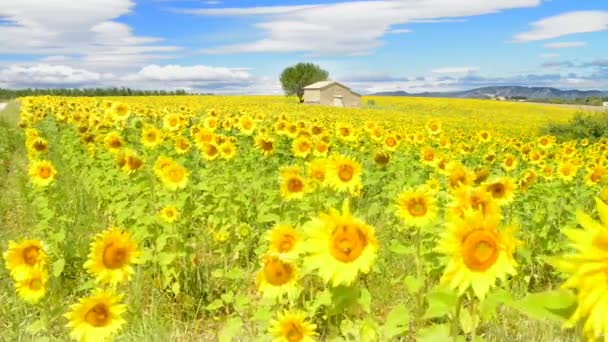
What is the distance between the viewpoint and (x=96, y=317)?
2.57m

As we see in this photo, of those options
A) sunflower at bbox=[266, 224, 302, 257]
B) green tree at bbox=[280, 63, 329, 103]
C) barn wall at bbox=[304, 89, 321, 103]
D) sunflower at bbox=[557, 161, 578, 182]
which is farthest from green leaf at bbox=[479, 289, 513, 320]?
green tree at bbox=[280, 63, 329, 103]

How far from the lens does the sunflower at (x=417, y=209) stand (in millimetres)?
3461

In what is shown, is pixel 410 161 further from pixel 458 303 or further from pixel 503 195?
pixel 458 303

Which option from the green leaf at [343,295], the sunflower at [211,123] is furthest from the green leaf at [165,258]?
the sunflower at [211,123]


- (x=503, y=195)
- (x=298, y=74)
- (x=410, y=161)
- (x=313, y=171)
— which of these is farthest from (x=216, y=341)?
(x=298, y=74)

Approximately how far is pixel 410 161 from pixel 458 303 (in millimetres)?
6990

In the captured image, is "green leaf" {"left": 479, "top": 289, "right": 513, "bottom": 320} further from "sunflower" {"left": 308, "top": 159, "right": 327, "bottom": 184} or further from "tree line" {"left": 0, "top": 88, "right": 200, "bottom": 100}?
"tree line" {"left": 0, "top": 88, "right": 200, "bottom": 100}

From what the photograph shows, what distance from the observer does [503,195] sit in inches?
153

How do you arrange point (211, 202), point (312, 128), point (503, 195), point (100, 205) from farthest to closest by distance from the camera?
point (312, 128)
point (100, 205)
point (211, 202)
point (503, 195)

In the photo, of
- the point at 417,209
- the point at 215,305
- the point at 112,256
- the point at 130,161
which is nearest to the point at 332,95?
the point at 130,161

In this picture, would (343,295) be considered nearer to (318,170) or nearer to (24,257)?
(24,257)

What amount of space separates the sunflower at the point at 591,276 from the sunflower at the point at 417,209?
2.34m

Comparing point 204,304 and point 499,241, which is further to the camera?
point 204,304

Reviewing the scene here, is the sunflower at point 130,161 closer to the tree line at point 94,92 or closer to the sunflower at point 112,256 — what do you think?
the sunflower at point 112,256
